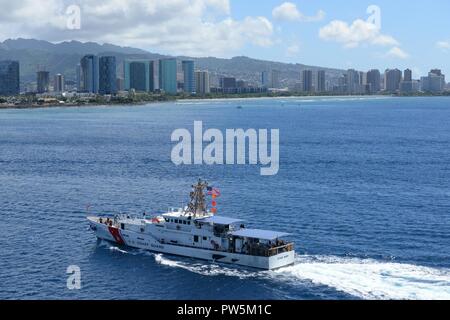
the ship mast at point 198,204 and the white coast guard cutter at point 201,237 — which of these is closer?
the white coast guard cutter at point 201,237

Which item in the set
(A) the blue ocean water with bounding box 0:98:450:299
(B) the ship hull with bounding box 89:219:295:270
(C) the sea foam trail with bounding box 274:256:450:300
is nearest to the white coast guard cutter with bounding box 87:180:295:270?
(B) the ship hull with bounding box 89:219:295:270

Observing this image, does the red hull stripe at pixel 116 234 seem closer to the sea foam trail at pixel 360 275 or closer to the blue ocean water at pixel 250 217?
the blue ocean water at pixel 250 217

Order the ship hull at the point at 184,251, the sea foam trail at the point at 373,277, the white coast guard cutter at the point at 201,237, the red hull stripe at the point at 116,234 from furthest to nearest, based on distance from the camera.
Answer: the red hull stripe at the point at 116,234 < the white coast guard cutter at the point at 201,237 < the ship hull at the point at 184,251 < the sea foam trail at the point at 373,277

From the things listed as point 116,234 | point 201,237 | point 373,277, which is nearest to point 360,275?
point 373,277

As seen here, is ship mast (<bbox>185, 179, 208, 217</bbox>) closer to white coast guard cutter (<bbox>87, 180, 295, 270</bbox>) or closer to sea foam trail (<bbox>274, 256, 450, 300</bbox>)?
white coast guard cutter (<bbox>87, 180, 295, 270</bbox>)

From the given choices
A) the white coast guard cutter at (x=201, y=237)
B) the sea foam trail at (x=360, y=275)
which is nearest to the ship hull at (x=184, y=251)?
the white coast guard cutter at (x=201, y=237)

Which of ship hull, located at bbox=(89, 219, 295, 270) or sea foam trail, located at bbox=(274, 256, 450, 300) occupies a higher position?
ship hull, located at bbox=(89, 219, 295, 270)
